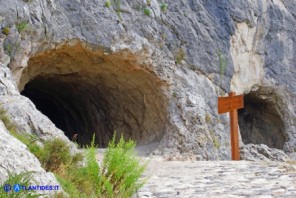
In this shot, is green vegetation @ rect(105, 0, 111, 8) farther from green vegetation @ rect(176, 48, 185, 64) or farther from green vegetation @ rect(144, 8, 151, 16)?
green vegetation @ rect(176, 48, 185, 64)

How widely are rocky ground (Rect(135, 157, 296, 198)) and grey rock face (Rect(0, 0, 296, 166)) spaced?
15.3ft

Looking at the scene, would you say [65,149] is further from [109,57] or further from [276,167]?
[109,57]

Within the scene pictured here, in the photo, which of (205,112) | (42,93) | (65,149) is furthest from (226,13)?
(65,149)

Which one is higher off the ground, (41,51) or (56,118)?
(41,51)

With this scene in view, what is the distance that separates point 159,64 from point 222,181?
7.11 meters

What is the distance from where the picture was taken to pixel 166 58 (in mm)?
13422

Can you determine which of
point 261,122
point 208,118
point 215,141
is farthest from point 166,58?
point 261,122

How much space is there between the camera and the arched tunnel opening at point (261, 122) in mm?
17344

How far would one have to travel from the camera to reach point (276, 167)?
784cm

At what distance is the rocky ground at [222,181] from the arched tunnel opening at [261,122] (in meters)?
9.27

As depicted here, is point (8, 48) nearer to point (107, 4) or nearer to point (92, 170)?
point (107, 4)

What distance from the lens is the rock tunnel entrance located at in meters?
12.8

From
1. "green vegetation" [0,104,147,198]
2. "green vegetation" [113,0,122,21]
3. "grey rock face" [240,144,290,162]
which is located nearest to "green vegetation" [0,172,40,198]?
"green vegetation" [0,104,147,198]

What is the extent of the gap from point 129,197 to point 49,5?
24.0 feet
